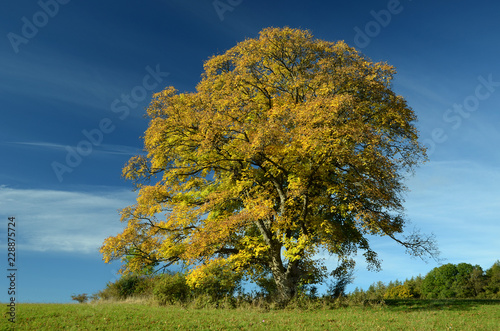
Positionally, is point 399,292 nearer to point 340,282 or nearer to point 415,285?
point 415,285

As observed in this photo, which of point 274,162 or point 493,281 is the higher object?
point 274,162

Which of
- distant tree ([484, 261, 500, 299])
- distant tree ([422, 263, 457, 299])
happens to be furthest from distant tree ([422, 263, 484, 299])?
distant tree ([484, 261, 500, 299])

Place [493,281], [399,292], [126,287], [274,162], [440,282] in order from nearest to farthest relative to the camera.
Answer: [274,162], [126,287], [493,281], [399,292], [440,282]

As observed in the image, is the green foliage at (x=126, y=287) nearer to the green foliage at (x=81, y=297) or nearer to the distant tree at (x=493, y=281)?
the green foliage at (x=81, y=297)

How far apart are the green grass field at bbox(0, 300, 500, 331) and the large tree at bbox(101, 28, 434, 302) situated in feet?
9.07

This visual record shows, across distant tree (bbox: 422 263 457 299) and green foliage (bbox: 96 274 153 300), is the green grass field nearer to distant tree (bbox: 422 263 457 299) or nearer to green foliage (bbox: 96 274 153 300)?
green foliage (bbox: 96 274 153 300)

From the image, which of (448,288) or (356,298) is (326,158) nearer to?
(356,298)

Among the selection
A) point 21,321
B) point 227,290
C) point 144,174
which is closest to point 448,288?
point 227,290

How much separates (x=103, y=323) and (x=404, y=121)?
1804 cm

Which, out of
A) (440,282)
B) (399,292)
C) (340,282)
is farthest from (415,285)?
(340,282)

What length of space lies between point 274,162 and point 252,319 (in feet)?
26.9

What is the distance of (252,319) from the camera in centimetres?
1662

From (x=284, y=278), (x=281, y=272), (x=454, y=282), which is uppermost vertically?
(x=281, y=272)

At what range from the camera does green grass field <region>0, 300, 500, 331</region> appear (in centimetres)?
1532
